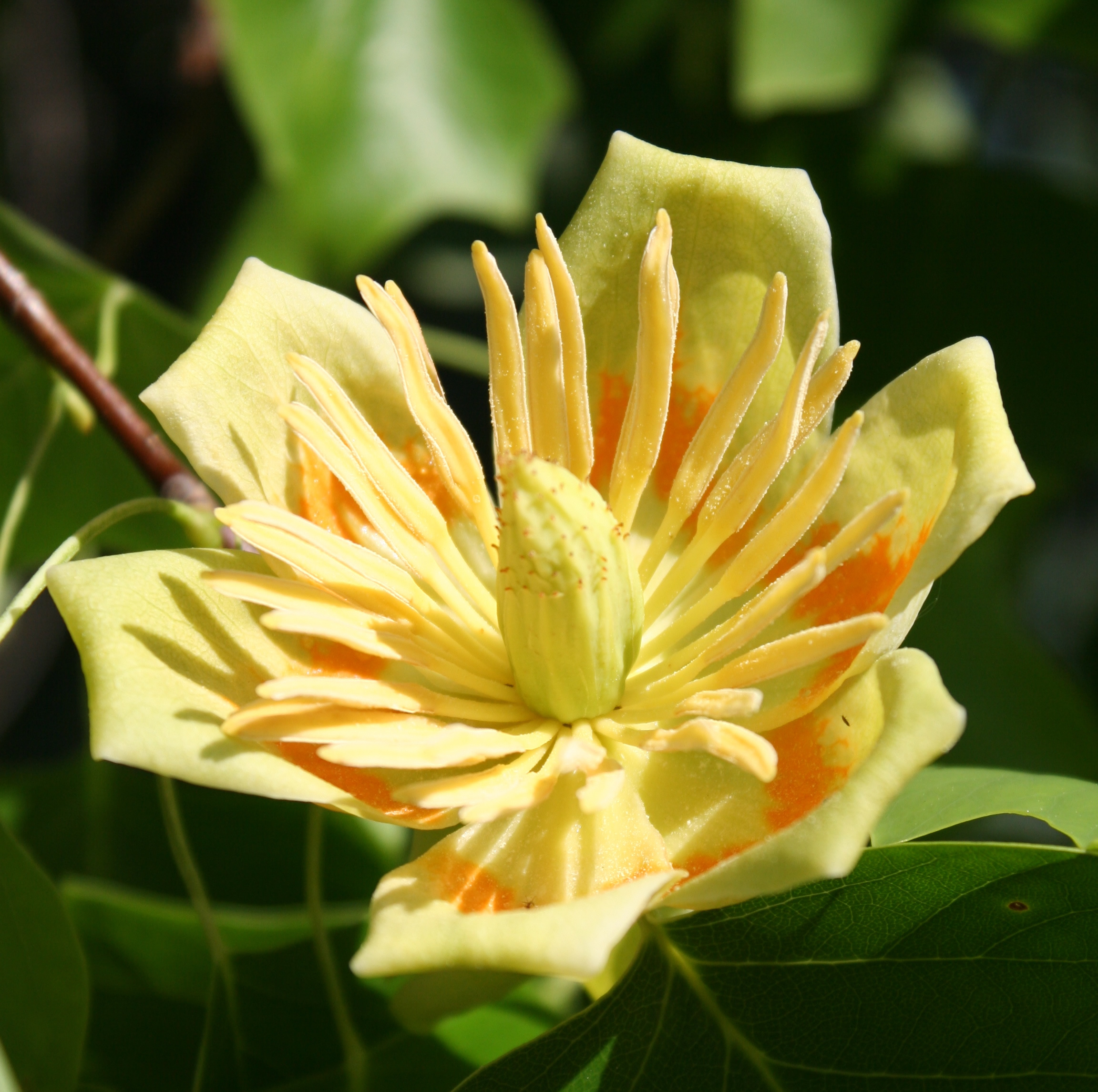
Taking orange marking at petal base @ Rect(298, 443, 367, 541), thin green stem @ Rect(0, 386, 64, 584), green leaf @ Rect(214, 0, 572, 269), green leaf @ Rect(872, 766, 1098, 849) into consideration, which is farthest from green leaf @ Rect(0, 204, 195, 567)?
green leaf @ Rect(872, 766, 1098, 849)

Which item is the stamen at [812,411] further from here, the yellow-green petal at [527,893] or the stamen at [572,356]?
the yellow-green petal at [527,893]

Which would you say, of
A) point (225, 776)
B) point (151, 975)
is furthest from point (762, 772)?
point (151, 975)

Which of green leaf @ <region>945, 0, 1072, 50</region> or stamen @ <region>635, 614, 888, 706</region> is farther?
green leaf @ <region>945, 0, 1072, 50</region>

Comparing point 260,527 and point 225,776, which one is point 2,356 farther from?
point 225,776

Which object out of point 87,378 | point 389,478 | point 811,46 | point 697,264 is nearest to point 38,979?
point 389,478

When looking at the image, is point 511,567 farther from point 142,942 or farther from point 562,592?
point 142,942

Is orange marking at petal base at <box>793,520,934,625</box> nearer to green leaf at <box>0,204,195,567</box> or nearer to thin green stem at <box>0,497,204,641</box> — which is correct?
thin green stem at <box>0,497,204,641</box>
